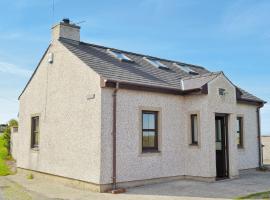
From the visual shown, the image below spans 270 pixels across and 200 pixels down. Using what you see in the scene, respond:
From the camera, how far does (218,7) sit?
1142 cm

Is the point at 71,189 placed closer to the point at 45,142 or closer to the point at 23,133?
the point at 45,142

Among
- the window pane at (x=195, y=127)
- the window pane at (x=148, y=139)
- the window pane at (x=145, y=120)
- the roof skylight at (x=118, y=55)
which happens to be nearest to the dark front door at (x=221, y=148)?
the window pane at (x=195, y=127)

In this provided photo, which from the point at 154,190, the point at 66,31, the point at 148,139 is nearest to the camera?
the point at 154,190

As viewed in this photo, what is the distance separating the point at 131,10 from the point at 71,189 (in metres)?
6.57

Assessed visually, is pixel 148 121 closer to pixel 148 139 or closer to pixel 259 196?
pixel 148 139

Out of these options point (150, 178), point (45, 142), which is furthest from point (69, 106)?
point (150, 178)

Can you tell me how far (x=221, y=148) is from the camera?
13758 millimetres

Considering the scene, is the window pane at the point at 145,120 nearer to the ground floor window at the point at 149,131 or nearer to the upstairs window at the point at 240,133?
the ground floor window at the point at 149,131

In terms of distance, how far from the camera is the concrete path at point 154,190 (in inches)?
394

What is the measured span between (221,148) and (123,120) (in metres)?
4.69

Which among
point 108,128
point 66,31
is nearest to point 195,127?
point 108,128

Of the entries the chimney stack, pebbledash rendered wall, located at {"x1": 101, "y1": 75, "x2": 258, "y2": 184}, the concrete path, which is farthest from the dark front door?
the chimney stack

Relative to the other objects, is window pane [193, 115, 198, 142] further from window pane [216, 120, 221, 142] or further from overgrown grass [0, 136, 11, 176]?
overgrown grass [0, 136, 11, 176]

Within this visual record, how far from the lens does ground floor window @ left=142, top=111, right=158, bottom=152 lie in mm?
12469
